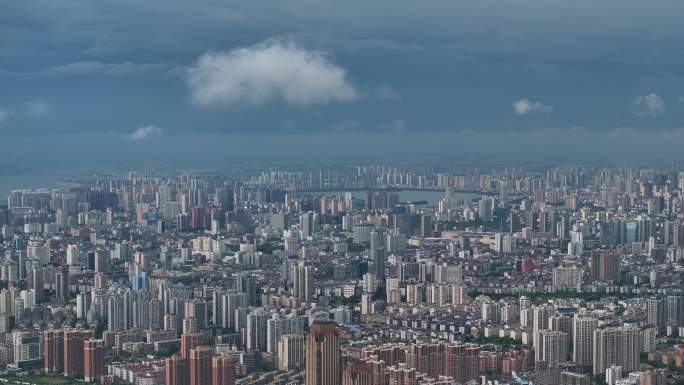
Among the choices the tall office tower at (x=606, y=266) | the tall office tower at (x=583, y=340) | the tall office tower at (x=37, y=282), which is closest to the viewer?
the tall office tower at (x=583, y=340)

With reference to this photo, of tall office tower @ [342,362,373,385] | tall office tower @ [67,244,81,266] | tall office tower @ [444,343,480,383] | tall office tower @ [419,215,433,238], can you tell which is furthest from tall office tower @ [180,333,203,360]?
tall office tower @ [419,215,433,238]

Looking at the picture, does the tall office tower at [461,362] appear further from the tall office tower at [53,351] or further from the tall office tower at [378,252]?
the tall office tower at [378,252]

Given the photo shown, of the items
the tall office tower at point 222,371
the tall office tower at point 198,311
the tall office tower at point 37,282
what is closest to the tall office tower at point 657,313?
the tall office tower at point 222,371

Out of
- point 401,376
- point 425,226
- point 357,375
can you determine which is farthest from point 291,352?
point 425,226

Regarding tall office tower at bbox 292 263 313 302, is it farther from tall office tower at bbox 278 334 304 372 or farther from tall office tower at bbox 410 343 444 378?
tall office tower at bbox 410 343 444 378

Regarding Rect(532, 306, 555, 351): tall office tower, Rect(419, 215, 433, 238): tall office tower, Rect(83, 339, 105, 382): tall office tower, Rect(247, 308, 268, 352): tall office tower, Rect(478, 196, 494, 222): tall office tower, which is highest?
Rect(478, 196, 494, 222): tall office tower

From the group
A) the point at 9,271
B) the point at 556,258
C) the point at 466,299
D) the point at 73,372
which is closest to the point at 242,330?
the point at 73,372
